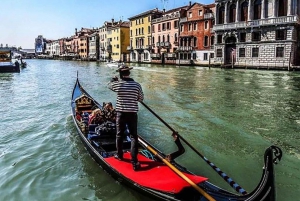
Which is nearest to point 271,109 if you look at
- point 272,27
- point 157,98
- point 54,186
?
point 157,98

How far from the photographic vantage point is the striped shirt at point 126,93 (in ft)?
10.0

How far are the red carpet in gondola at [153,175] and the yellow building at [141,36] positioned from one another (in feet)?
120

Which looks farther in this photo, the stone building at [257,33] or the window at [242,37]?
the window at [242,37]

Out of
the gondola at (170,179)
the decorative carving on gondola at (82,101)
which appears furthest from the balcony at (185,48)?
the gondola at (170,179)

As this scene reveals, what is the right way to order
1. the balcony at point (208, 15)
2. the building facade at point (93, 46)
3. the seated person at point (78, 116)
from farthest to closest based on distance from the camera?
the building facade at point (93, 46) < the balcony at point (208, 15) < the seated person at point (78, 116)

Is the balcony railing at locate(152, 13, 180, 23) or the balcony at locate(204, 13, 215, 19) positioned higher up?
the balcony railing at locate(152, 13, 180, 23)

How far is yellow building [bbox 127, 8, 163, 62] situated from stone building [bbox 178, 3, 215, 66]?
7.64 meters

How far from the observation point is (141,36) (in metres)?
41.7

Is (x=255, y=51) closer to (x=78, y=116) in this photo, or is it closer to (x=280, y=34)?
(x=280, y=34)

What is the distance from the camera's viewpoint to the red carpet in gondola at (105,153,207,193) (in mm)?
2641

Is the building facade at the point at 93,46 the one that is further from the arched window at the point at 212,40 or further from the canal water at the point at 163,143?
the canal water at the point at 163,143

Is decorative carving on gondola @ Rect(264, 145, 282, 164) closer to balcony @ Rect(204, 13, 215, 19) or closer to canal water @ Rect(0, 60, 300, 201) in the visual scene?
canal water @ Rect(0, 60, 300, 201)

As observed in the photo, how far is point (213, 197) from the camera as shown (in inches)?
97.7

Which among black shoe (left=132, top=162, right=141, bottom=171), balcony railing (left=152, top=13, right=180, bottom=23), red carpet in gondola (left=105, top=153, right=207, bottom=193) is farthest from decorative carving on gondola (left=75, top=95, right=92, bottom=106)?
balcony railing (left=152, top=13, right=180, bottom=23)
